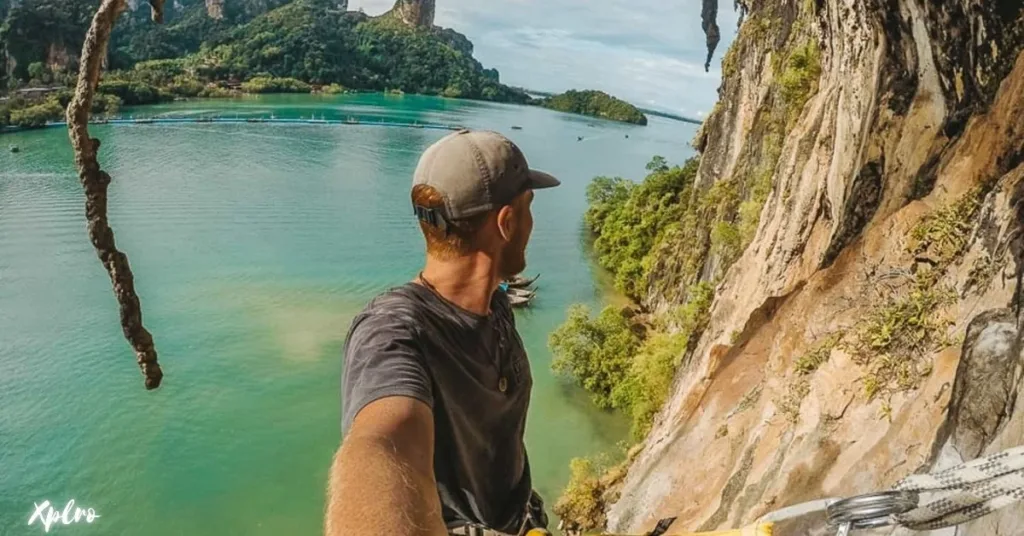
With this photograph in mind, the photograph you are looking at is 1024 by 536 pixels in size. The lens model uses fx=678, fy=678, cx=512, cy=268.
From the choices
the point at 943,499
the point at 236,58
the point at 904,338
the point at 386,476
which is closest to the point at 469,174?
the point at 386,476

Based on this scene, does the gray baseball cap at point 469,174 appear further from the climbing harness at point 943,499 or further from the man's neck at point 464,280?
the climbing harness at point 943,499

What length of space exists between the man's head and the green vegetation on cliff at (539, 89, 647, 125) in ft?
412

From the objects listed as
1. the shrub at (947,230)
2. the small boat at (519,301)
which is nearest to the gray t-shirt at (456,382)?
the shrub at (947,230)

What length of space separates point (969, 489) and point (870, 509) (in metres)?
0.25

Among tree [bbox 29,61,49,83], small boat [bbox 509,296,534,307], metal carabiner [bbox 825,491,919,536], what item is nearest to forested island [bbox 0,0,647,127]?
tree [bbox 29,61,49,83]

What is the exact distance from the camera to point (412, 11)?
154 m

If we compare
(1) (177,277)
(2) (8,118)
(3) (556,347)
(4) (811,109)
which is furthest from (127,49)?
(4) (811,109)

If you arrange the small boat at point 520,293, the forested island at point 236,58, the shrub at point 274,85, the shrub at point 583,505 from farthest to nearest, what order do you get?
the shrub at point 274,85 → the forested island at point 236,58 → the small boat at point 520,293 → the shrub at point 583,505

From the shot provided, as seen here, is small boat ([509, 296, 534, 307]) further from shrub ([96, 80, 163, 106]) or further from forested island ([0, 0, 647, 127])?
shrub ([96, 80, 163, 106])

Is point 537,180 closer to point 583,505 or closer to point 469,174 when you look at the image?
point 469,174

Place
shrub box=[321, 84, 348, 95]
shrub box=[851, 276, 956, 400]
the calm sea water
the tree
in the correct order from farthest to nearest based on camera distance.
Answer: shrub box=[321, 84, 348, 95] < the tree < the calm sea water < shrub box=[851, 276, 956, 400]

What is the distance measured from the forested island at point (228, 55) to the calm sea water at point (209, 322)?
11.7m

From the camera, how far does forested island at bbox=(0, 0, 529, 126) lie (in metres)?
66.2

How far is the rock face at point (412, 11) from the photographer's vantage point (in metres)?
152
